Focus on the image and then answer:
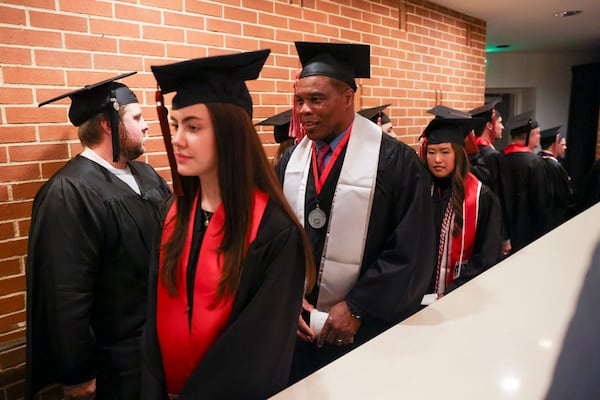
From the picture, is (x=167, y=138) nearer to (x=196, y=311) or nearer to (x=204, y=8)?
(x=196, y=311)

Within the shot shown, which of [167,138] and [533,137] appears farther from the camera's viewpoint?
[533,137]

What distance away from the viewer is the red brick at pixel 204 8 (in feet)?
9.46

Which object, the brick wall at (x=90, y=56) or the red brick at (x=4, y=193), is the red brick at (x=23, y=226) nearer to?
the brick wall at (x=90, y=56)

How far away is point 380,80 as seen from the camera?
14.9 ft

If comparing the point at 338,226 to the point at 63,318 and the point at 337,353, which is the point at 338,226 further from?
the point at 63,318

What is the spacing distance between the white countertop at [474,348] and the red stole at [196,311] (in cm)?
45

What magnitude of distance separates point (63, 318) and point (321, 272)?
3.62 ft

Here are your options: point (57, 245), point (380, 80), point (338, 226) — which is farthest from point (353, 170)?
point (380, 80)

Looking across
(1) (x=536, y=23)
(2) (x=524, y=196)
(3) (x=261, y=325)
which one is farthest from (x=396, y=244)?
(1) (x=536, y=23)

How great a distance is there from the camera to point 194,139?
1212 mm

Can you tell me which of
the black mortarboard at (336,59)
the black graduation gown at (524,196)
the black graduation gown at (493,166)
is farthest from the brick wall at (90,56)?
the black graduation gown at (524,196)

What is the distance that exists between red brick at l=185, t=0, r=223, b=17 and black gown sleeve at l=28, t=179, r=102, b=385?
1589mm

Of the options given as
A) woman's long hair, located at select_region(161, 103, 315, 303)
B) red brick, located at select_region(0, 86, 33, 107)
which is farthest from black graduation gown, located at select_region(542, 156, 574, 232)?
red brick, located at select_region(0, 86, 33, 107)

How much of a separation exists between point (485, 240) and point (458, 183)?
38 centimetres
